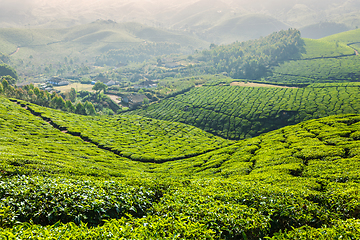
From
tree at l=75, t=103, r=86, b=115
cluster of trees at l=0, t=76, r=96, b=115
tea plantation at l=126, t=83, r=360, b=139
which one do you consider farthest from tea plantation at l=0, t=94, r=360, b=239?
cluster of trees at l=0, t=76, r=96, b=115

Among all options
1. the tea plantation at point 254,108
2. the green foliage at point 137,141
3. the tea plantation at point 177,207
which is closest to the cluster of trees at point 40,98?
the green foliage at point 137,141

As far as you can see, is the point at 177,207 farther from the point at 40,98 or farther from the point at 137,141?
the point at 40,98

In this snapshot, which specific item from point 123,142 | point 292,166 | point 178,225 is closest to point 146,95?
point 123,142

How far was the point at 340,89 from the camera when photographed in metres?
117

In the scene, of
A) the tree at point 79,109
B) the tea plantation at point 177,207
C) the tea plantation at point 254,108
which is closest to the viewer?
the tea plantation at point 177,207

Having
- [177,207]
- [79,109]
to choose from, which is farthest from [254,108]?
[177,207]

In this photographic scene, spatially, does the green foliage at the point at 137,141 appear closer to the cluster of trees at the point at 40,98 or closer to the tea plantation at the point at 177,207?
the tea plantation at the point at 177,207

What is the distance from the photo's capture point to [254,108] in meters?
112

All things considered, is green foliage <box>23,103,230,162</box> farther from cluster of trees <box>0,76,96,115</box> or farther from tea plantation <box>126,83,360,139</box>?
tea plantation <box>126,83,360,139</box>

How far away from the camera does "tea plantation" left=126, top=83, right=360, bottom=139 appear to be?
326ft

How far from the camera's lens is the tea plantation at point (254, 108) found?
99.4 meters

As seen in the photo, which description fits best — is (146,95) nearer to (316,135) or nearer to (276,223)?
(316,135)

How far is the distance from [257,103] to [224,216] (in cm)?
11545

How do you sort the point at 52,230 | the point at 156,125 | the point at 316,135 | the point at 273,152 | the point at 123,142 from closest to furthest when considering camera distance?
the point at 52,230
the point at 273,152
the point at 316,135
the point at 123,142
the point at 156,125
